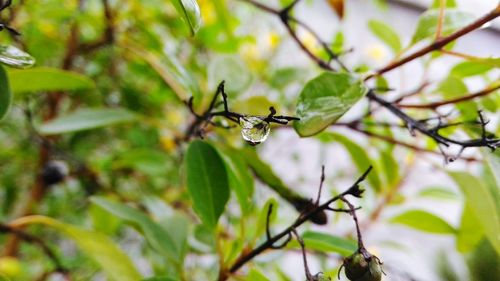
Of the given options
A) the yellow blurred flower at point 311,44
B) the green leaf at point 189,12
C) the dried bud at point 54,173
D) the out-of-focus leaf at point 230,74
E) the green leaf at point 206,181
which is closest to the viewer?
the green leaf at point 189,12

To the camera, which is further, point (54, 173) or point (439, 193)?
point (439, 193)

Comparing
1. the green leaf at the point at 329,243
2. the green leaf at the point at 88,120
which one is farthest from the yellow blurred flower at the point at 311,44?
the green leaf at the point at 329,243

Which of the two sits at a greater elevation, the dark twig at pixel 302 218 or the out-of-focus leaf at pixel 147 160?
the dark twig at pixel 302 218

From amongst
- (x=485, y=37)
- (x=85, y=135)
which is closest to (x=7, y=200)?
(x=85, y=135)

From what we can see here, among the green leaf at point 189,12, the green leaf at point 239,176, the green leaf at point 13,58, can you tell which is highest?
the green leaf at point 189,12

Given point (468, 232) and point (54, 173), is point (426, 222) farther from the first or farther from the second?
point (54, 173)

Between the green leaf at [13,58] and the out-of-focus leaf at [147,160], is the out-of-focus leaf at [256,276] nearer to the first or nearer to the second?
the green leaf at [13,58]

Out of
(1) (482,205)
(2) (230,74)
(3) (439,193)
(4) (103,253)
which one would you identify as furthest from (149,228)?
(3) (439,193)
